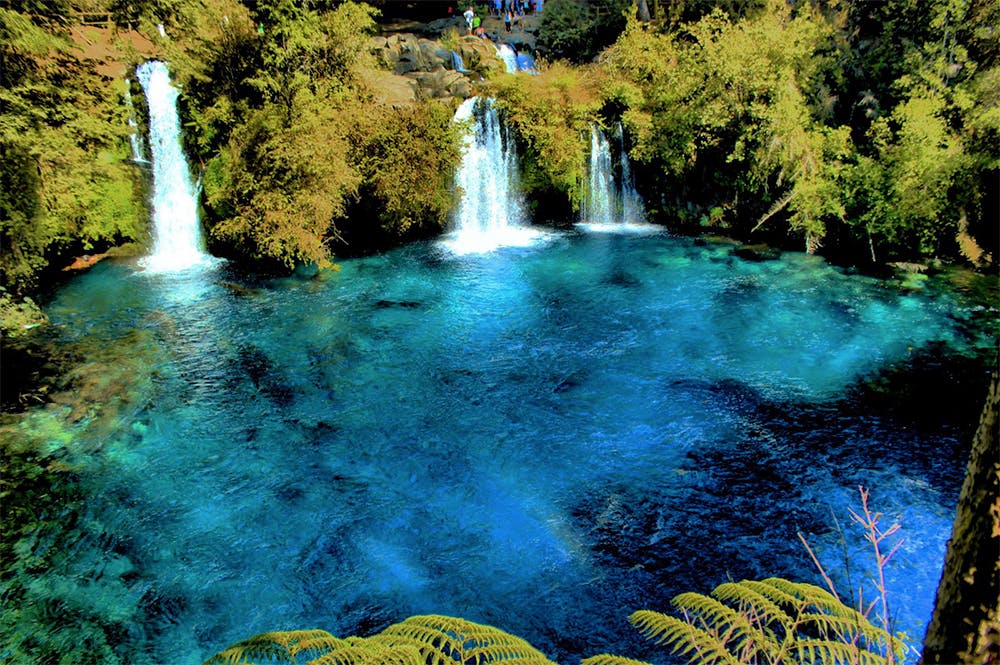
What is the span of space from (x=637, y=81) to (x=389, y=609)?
69.3 ft

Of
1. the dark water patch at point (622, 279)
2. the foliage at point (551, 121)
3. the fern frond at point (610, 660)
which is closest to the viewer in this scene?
the fern frond at point (610, 660)

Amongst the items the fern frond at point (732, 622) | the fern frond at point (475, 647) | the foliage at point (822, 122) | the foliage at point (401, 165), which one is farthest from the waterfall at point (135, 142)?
the fern frond at point (732, 622)

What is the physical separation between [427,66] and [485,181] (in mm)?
6196

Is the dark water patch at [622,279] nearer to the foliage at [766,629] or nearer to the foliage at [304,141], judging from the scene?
the foliage at [304,141]

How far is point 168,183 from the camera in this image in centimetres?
2027

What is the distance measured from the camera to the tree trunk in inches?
101

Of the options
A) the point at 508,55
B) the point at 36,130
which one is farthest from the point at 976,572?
the point at 508,55

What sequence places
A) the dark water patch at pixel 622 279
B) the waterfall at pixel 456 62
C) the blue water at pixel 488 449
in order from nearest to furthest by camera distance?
the blue water at pixel 488 449 → the dark water patch at pixel 622 279 → the waterfall at pixel 456 62

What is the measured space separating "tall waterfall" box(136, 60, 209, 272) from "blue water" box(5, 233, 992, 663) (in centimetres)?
239

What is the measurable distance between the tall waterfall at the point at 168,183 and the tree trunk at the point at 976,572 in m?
20.7

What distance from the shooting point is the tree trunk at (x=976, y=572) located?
256 cm

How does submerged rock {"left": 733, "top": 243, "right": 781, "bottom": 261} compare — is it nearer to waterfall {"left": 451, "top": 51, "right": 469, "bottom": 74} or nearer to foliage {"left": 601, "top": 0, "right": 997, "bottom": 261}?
foliage {"left": 601, "top": 0, "right": 997, "bottom": 261}

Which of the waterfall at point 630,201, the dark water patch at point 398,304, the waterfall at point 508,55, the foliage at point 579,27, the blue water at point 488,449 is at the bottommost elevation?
the blue water at point 488,449

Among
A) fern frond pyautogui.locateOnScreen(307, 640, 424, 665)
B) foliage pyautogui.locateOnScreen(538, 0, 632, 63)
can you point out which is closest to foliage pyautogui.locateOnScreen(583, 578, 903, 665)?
fern frond pyautogui.locateOnScreen(307, 640, 424, 665)
